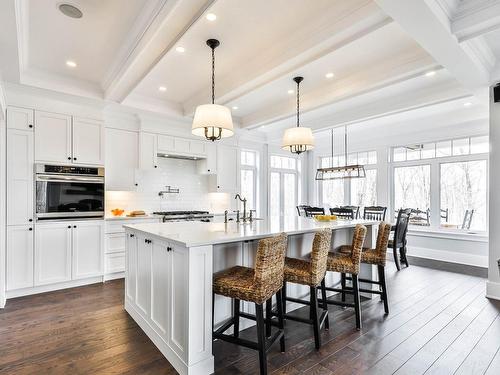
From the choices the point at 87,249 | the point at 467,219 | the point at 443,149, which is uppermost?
the point at 443,149

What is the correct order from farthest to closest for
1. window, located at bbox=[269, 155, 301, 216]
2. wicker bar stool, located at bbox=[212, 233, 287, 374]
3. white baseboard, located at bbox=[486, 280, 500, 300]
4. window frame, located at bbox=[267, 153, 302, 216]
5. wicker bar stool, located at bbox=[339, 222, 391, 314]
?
window, located at bbox=[269, 155, 301, 216]
window frame, located at bbox=[267, 153, 302, 216]
white baseboard, located at bbox=[486, 280, 500, 300]
wicker bar stool, located at bbox=[339, 222, 391, 314]
wicker bar stool, located at bbox=[212, 233, 287, 374]

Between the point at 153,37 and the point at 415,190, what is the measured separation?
600 cm

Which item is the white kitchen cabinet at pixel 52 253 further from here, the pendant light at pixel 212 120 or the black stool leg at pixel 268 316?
the black stool leg at pixel 268 316

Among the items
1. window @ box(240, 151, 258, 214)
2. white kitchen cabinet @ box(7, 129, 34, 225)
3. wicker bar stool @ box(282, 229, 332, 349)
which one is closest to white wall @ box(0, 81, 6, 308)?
white kitchen cabinet @ box(7, 129, 34, 225)

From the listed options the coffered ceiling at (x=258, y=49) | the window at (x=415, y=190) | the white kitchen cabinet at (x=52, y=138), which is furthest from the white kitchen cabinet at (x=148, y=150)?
the window at (x=415, y=190)

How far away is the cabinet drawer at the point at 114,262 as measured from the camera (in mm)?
4332

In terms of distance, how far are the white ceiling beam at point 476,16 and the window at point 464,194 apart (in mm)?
3903

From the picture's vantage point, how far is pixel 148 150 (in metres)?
4.85

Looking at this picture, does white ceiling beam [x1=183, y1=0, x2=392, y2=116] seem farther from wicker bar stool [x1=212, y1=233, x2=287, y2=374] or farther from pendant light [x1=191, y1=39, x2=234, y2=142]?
wicker bar stool [x1=212, y1=233, x2=287, y2=374]

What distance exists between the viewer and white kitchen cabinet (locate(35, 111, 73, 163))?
12.5ft

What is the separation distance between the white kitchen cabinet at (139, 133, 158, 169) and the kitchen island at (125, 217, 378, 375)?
2.07 m

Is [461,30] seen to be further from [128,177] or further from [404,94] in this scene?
[128,177]

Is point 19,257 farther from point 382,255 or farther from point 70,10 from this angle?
point 382,255

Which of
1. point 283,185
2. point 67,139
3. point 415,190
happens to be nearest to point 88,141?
point 67,139
